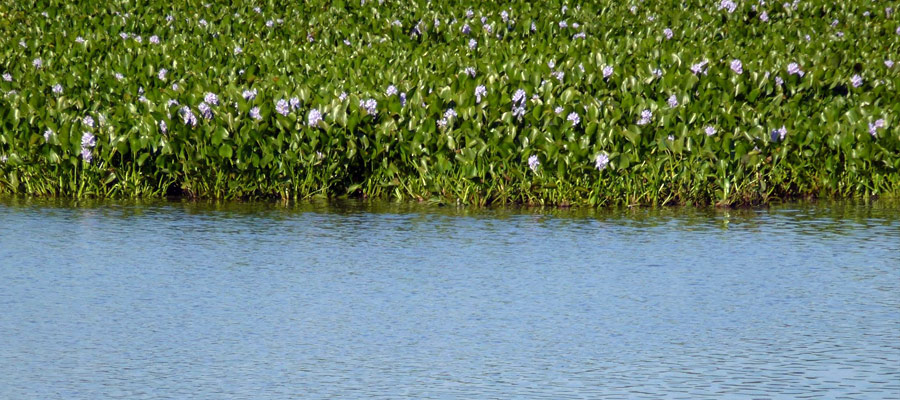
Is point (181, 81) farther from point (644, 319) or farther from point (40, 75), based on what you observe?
point (644, 319)

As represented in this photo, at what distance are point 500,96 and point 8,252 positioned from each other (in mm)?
3471

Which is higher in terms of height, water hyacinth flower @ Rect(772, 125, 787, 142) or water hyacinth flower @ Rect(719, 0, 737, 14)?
water hyacinth flower @ Rect(719, 0, 737, 14)

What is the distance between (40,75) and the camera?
10672 millimetres

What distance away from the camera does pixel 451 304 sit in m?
5.64

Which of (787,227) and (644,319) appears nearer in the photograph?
(644,319)

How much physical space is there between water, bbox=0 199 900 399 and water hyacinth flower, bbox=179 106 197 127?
1.00m

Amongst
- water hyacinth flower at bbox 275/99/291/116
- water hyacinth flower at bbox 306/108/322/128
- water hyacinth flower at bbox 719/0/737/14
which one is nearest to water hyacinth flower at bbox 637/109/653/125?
water hyacinth flower at bbox 306/108/322/128

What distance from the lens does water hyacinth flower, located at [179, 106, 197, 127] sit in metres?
9.05

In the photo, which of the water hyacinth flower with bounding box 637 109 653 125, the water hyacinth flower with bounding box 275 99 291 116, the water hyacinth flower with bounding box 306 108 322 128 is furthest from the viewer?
the water hyacinth flower with bounding box 275 99 291 116

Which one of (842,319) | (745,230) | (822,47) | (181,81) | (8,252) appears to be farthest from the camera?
(822,47)

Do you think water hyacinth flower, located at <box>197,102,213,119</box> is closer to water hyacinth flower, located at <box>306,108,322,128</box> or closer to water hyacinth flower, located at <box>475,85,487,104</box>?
water hyacinth flower, located at <box>306,108,322,128</box>

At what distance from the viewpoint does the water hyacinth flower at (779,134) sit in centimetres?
881

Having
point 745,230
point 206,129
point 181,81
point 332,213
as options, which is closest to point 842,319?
point 745,230

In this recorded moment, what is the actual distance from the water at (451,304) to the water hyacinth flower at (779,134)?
80 cm
